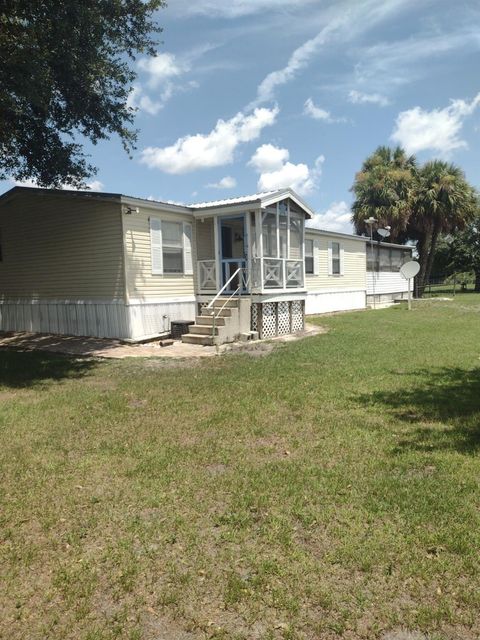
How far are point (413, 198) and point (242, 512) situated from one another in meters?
25.7

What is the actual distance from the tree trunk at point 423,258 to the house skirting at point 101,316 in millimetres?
18685

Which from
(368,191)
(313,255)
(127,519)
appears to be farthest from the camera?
(368,191)

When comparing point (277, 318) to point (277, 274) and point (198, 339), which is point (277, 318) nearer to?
point (277, 274)

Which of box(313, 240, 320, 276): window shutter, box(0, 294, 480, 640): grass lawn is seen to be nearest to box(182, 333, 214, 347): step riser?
box(0, 294, 480, 640): grass lawn

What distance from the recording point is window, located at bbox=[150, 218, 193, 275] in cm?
1215

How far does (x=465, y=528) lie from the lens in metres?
3.11

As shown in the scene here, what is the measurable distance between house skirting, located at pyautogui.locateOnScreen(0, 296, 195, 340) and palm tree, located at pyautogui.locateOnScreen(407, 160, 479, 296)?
18.0 m

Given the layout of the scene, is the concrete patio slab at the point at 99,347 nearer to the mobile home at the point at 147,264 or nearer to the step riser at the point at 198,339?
the step riser at the point at 198,339

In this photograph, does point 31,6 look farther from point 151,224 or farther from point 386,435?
point 386,435

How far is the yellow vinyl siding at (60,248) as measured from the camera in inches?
462

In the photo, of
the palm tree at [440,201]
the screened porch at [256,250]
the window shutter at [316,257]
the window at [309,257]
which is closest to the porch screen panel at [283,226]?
the screened porch at [256,250]

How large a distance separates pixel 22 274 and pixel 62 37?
24.3 ft

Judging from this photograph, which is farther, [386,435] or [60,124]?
[60,124]

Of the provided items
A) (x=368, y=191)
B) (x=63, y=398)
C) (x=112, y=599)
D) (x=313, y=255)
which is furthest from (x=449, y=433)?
(x=368, y=191)
